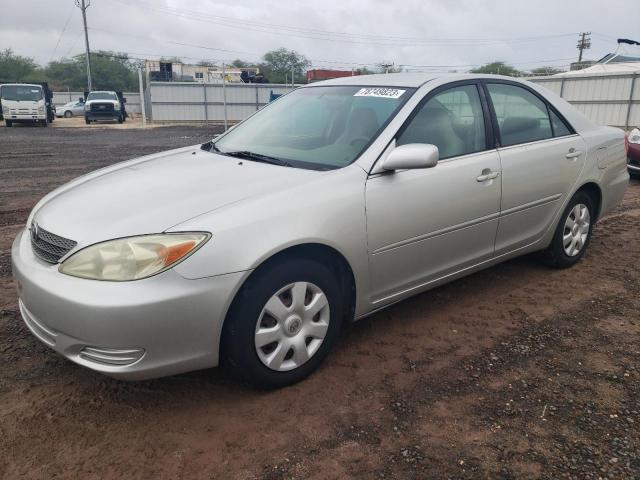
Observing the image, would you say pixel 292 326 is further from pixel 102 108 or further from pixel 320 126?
pixel 102 108

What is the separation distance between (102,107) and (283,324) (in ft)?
101

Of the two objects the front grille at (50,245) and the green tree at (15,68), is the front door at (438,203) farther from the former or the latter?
the green tree at (15,68)

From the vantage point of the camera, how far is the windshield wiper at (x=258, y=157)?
316 centimetres


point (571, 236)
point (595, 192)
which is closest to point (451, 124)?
point (571, 236)

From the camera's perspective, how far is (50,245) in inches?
102

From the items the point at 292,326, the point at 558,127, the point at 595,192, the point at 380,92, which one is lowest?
the point at 292,326

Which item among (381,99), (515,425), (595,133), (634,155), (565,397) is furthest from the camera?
(634,155)

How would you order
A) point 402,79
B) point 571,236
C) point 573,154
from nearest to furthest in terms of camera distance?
point 402,79 < point 573,154 < point 571,236

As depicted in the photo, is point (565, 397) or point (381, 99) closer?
point (565, 397)

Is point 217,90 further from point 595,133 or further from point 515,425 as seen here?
point 515,425

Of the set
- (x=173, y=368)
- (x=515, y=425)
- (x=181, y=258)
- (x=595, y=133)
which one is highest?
(x=595, y=133)

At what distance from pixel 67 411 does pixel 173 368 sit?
0.63 m

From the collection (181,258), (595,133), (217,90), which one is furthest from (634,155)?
(217,90)

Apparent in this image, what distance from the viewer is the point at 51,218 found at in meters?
2.75
